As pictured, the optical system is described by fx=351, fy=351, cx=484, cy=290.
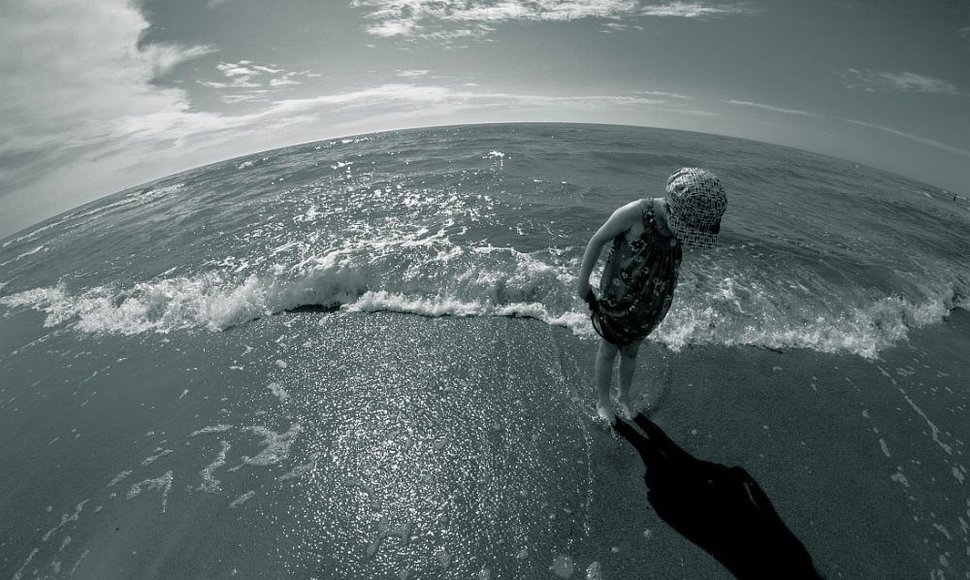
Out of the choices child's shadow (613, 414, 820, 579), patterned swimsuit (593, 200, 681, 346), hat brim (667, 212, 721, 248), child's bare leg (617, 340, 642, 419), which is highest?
hat brim (667, 212, 721, 248)

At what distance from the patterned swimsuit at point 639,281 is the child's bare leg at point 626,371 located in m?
0.29

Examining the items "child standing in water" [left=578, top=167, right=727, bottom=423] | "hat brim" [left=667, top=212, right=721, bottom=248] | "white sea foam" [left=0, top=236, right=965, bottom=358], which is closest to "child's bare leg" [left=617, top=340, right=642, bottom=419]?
"child standing in water" [left=578, top=167, right=727, bottom=423]

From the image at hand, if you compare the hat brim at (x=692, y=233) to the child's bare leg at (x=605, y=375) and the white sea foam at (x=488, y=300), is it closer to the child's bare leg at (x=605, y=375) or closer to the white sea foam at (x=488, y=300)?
the child's bare leg at (x=605, y=375)

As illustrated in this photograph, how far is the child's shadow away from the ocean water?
113mm

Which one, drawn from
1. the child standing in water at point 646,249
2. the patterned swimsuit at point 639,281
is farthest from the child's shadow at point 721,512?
the patterned swimsuit at point 639,281

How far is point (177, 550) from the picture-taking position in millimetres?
2607

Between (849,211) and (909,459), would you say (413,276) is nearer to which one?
(909,459)

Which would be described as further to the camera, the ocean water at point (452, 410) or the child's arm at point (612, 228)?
the ocean water at point (452, 410)

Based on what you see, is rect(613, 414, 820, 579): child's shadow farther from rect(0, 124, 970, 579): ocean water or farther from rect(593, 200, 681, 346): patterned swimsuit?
rect(593, 200, 681, 346): patterned swimsuit

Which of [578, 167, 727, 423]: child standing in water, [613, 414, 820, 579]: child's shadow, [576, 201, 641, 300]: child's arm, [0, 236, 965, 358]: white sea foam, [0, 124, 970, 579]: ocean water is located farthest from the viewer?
[0, 236, 965, 358]: white sea foam

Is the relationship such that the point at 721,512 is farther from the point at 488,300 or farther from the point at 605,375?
the point at 488,300

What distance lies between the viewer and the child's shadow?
2307mm

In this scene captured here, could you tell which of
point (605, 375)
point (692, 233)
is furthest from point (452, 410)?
point (692, 233)

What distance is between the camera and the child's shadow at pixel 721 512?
2307 mm
